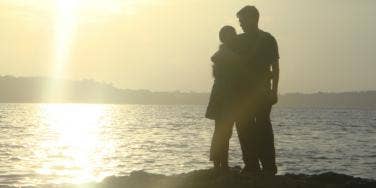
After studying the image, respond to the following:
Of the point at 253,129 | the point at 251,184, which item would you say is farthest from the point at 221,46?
the point at 251,184

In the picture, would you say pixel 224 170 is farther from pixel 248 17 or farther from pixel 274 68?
pixel 248 17

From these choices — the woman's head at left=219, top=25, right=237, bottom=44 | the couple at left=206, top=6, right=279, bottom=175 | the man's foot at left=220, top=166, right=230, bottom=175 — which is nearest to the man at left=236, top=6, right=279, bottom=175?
the couple at left=206, top=6, right=279, bottom=175

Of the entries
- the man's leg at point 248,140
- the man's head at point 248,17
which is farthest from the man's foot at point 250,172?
the man's head at point 248,17

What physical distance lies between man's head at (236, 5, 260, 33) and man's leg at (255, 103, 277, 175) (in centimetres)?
120

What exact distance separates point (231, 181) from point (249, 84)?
1525 mm

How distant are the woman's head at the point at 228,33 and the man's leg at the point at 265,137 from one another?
113 centimetres

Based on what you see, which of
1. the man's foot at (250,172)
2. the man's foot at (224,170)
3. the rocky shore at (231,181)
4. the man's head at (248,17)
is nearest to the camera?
the man's head at (248,17)

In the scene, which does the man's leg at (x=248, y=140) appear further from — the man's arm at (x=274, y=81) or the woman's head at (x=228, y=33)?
the woman's head at (x=228, y=33)

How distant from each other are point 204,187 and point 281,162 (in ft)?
88.3

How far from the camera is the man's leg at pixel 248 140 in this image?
9.90m

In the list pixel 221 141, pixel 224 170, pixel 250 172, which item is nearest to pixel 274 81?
pixel 221 141

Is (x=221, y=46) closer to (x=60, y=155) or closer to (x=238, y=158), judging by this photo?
(x=238, y=158)

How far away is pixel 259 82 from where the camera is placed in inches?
384

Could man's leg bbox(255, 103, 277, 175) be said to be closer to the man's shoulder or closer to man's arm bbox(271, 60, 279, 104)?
man's arm bbox(271, 60, 279, 104)
